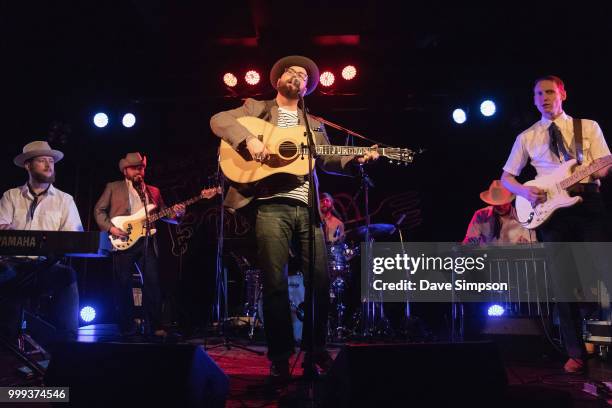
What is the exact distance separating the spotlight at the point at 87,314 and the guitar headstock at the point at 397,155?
738 centimetres

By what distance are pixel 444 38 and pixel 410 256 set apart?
353 cm

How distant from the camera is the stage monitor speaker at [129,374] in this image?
1.98 meters

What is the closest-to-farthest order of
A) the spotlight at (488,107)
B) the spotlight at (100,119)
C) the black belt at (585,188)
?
the black belt at (585,188), the spotlight at (488,107), the spotlight at (100,119)

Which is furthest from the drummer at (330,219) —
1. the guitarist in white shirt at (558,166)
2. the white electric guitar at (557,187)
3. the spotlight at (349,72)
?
the white electric guitar at (557,187)

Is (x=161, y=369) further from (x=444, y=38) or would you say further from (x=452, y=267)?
(x=444, y=38)

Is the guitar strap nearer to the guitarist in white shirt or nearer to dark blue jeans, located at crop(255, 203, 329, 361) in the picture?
the guitarist in white shirt

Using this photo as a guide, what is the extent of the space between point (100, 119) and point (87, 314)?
140 inches

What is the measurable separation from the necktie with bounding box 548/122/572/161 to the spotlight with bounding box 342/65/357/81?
13.9 feet

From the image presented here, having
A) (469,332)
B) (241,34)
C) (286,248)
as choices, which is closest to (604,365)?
(469,332)

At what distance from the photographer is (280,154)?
349 cm

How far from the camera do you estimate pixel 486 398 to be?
6.56 feet

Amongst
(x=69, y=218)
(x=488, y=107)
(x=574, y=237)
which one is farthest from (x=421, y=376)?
(x=488, y=107)

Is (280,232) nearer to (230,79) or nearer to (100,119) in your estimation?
(230,79)

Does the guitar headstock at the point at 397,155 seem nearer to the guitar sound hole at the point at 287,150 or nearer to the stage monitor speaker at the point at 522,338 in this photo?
the guitar sound hole at the point at 287,150
